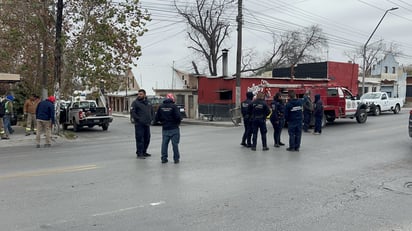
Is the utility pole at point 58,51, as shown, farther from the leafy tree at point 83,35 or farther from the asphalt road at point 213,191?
the asphalt road at point 213,191

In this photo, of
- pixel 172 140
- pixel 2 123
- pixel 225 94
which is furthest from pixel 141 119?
pixel 225 94

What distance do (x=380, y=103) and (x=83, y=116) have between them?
65.0 feet

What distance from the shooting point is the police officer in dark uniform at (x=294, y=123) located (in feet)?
38.7

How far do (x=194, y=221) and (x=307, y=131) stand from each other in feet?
41.5

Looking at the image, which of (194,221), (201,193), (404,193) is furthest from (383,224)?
(201,193)

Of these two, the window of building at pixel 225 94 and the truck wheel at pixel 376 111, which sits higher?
the window of building at pixel 225 94

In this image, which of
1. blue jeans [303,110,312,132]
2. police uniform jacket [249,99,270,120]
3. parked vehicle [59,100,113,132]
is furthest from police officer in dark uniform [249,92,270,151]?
parked vehicle [59,100,113,132]

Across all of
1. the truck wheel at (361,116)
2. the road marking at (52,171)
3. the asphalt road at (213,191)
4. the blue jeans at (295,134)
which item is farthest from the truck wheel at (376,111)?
the road marking at (52,171)

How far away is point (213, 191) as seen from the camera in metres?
6.90

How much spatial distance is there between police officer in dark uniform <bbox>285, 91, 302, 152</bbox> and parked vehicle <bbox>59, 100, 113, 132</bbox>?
43.7 feet

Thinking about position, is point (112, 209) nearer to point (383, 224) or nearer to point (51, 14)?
point (383, 224)

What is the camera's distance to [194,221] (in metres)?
5.29

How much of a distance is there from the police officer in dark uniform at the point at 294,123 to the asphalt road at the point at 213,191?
0.39 metres

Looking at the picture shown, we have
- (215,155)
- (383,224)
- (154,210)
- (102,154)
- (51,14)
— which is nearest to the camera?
(383,224)
